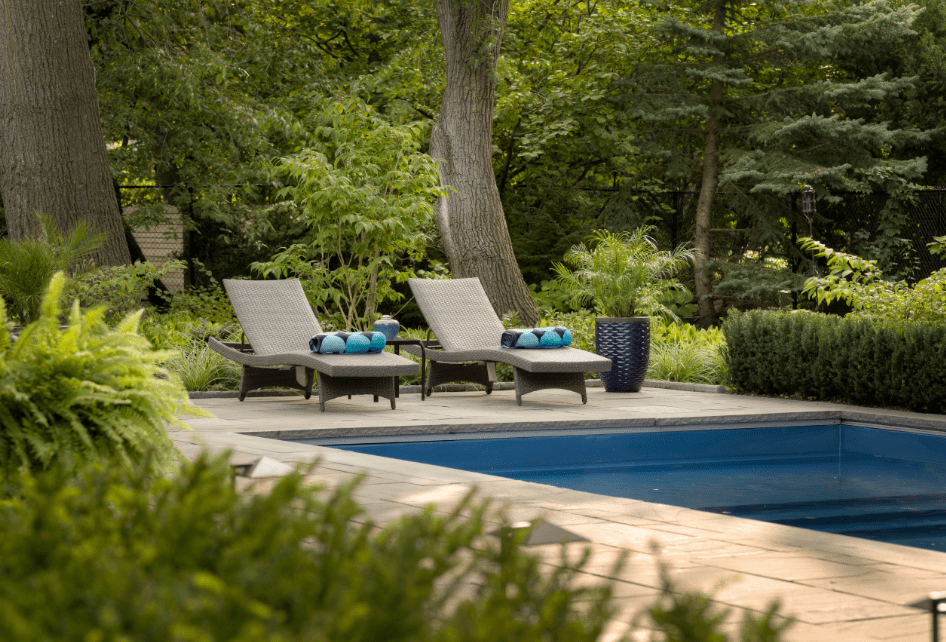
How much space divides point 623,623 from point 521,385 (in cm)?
576

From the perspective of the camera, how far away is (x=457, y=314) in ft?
29.6

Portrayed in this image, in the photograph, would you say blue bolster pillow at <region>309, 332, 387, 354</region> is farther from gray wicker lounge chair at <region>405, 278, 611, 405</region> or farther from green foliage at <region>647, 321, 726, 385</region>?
green foliage at <region>647, 321, 726, 385</region>

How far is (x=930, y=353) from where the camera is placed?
744 centimetres

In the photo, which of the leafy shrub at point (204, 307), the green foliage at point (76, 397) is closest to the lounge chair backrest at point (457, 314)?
the leafy shrub at point (204, 307)

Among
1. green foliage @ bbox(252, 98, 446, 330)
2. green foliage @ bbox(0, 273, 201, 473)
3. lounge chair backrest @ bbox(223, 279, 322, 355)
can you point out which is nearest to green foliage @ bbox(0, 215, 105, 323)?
lounge chair backrest @ bbox(223, 279, 322, 355)

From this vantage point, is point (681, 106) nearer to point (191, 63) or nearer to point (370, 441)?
point (191, 63)

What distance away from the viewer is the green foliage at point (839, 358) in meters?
7.52

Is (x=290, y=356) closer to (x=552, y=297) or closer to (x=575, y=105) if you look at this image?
(x=552, y=297)

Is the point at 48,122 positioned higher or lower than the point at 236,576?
higher

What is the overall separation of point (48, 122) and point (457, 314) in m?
4.38

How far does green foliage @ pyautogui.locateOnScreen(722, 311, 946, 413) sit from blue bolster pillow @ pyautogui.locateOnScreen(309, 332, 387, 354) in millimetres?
3343

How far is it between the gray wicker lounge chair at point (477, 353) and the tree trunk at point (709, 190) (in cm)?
679

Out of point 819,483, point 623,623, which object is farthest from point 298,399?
point 623,623

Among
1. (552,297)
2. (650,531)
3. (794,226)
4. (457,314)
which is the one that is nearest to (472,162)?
(457,314)
